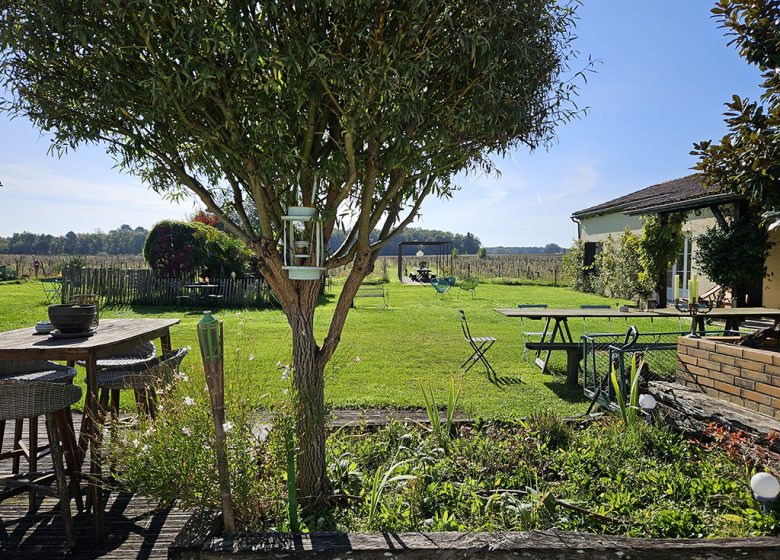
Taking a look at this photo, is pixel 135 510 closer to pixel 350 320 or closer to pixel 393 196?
pixel 393 196

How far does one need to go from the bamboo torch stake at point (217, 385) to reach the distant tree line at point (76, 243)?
68.0 metres

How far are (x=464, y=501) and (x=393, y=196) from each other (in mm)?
1857

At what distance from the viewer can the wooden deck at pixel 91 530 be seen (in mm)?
2666

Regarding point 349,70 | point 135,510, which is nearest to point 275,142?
point 349,70

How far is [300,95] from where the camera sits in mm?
2412

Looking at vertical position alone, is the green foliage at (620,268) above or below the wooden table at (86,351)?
above

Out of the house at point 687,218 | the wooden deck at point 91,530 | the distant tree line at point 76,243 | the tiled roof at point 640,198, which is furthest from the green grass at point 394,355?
the distant tree line at point 76,243

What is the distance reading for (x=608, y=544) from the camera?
223cm

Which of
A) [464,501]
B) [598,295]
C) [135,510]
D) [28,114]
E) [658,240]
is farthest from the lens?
[598,295]

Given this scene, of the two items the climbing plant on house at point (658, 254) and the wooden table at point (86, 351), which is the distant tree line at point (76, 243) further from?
the wooden table at point (86, 351)

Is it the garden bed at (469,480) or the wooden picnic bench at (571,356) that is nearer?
the garden bed at (469,480)

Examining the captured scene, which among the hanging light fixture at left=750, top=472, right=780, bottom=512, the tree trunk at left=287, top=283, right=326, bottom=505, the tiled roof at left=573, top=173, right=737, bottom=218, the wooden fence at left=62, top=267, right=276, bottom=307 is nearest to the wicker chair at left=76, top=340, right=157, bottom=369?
the tree trunk at left=287, top=283, right=326, bottom=505

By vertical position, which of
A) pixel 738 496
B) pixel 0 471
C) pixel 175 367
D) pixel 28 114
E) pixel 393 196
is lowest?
pixel 0 471

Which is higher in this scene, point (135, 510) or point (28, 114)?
point (28, 114)
